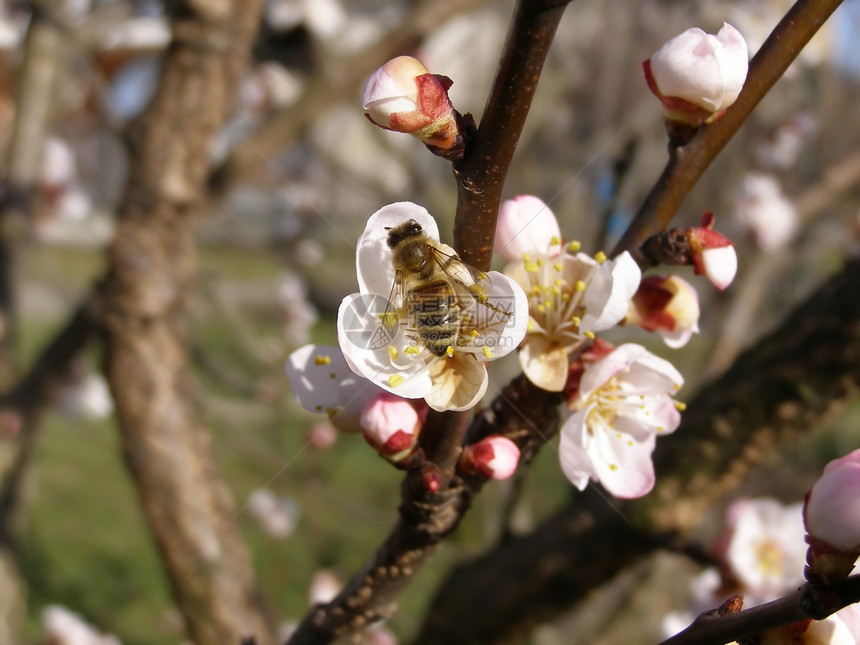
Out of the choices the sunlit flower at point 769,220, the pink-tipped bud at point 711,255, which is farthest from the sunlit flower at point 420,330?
the sunlit flower at point 769,220

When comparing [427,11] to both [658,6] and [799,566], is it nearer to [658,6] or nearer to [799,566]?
[799,566]

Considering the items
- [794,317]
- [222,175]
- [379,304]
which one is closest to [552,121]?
[222,175]

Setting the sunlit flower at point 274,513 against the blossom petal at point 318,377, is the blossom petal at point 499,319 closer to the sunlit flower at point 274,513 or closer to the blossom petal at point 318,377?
the blossom petal at point 318,377

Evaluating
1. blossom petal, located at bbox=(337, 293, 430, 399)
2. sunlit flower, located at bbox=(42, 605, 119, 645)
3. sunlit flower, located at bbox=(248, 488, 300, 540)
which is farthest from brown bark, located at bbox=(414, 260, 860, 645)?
sunlit flower, located at bbox=(248, 488, 300, 540)

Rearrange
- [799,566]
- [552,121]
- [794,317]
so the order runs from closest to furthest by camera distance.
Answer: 1. [794,317]
2. [799,566]
3. [552,121]

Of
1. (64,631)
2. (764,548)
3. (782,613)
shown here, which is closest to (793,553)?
(764,548)

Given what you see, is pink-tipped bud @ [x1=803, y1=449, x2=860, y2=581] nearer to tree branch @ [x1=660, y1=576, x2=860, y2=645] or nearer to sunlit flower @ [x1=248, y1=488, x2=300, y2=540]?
tree branch @ [x1=660, y1=576, x2=860, y2=645]

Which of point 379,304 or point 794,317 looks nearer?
point 379,304
